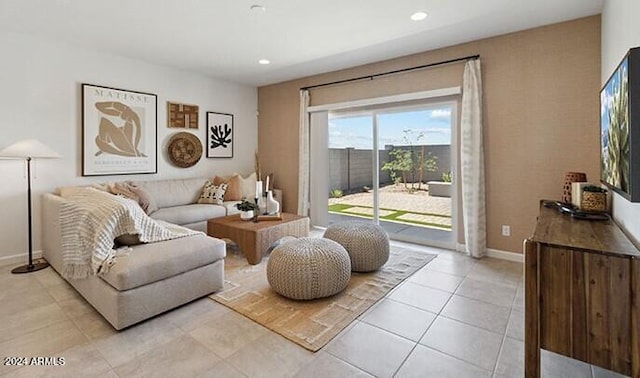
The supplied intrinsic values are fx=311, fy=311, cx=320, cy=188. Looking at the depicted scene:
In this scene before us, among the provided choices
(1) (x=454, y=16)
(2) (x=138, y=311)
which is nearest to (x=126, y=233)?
(2) (x=138, y=311)

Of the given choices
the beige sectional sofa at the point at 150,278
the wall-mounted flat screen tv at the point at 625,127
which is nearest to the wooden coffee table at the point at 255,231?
the beige sectional sofa at the point at 150,278

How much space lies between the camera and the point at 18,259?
3.55 meters

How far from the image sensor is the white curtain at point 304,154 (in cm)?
523

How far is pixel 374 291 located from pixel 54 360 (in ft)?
7.27

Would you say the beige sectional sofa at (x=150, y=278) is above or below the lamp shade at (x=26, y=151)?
below

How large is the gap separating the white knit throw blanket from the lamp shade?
42.5 inches

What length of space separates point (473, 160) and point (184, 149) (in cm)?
418

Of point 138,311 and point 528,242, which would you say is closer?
point 528,242

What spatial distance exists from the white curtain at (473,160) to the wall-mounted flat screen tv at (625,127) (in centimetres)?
170

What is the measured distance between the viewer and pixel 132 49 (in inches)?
155

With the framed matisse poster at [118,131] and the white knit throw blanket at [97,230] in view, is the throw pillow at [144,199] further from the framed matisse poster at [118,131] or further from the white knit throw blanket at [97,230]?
the white knit throw blanket at [97,230]

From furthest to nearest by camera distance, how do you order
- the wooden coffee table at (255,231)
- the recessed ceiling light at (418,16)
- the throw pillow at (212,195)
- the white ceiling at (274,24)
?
the throw pillow at (212,195)
the wooden coffee table at (255,231)
the recessed ceiling light at (418,16)
the white ceiling at (274,24)

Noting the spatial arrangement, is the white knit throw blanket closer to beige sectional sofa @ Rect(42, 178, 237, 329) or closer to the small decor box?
beige sectional sofa @ Rect(42, 178, 237, 329)

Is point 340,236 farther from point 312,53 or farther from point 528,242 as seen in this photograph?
point 312,53
